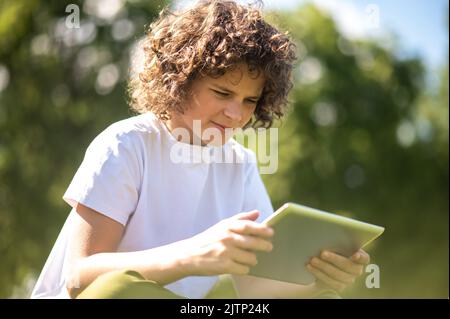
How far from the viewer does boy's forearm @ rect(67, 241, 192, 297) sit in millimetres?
1607

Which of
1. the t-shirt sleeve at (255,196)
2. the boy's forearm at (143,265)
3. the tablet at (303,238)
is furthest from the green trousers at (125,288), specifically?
the t-shirt sleeve at (255,196)

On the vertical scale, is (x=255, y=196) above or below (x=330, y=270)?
above

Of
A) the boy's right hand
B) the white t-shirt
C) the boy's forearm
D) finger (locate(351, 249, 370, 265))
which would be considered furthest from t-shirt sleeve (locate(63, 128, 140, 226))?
finger (locate(351, 249, 370, 265))

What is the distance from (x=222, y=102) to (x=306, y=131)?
1448 centimetres

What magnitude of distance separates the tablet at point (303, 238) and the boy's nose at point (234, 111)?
0.50m

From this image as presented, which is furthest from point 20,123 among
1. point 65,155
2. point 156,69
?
point 156,69

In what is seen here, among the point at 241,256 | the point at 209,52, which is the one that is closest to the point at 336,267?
the point at 241,256

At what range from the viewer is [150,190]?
210cm

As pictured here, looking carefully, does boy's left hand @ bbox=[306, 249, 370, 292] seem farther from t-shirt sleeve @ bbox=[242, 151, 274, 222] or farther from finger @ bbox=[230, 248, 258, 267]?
t-shirt sleeve @ bbox=[242, 151, 274, 222]

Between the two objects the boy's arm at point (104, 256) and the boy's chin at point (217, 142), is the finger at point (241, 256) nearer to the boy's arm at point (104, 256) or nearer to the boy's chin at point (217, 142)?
the boy's arm at point (104, 256)

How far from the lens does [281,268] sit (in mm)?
1814

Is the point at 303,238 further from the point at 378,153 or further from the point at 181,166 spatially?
the point at 378,153

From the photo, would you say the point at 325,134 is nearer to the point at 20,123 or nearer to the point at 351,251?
the point at 20,123
